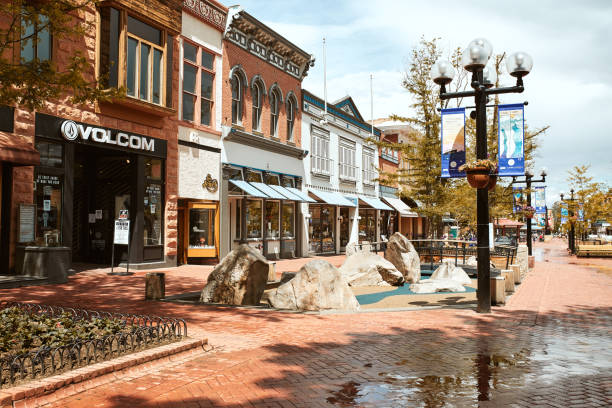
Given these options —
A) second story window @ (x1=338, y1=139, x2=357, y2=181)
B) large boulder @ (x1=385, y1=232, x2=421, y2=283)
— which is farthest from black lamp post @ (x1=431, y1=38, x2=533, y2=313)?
second story window @ (x1=338, y1=139, x2=357, y2=181)

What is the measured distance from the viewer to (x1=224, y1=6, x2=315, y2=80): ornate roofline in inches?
844

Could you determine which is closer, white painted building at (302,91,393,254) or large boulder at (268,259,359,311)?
large boulder at (268,259,359,311)

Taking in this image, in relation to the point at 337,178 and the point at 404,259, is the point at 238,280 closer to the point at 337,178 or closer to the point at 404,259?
the point at 404,259

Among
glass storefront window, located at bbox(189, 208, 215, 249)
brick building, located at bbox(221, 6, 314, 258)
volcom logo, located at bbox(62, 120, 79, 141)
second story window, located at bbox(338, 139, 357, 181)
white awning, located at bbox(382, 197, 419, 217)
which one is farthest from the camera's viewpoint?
white awning, located at bbox(382, 197, 419, 217)

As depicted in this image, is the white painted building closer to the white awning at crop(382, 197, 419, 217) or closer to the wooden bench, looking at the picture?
the white awning at crop(382, 197, 419, 217)

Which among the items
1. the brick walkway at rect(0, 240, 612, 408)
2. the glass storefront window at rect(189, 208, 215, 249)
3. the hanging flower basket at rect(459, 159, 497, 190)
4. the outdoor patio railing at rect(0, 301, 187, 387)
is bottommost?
the brick walkway at rect(0, 240, 612, 408)

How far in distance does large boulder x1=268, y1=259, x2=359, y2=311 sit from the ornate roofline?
553 inches

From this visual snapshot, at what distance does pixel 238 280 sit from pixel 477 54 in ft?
19.9

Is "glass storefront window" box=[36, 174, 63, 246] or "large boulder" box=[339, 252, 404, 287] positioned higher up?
"glass storefront window" box=[36, 174, 63, 246]

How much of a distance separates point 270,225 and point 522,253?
11.0 meters

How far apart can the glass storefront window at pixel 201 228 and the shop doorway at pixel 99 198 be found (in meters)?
3.05

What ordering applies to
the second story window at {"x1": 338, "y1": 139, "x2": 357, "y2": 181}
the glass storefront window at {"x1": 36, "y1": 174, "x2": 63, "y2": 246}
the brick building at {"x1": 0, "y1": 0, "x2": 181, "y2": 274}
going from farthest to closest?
the second story window at {"x1": 338, "y1": 139, "x2": 357, "y2": 181} → the glass storefront window at {"x1": 36, "y1": 174, "x2": 63, "y2": 246} → the brick building at {"x1": 0, "y1": 0, "x2": 181, "y2": 274}

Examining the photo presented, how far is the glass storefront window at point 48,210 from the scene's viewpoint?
13.6 metres

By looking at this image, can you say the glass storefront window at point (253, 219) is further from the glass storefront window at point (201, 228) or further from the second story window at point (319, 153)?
the second story window at point (319, 153)
